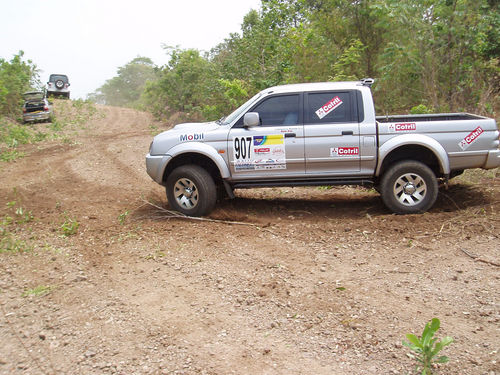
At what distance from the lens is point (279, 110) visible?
6285 millimetres

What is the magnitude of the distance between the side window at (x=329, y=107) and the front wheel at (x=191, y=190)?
5.48 ft

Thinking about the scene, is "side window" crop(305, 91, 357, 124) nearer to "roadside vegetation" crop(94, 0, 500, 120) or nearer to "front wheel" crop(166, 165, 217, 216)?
"front wheel" crop(166, 165, 217, 216)

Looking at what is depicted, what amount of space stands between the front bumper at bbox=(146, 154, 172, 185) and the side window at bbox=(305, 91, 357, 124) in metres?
2.11

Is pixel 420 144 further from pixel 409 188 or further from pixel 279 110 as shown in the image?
pixel 279 110

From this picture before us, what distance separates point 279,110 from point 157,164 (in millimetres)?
1929

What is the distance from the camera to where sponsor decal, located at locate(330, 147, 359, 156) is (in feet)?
20.0

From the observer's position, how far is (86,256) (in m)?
5.29

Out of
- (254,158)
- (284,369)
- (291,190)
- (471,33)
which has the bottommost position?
(284,369)

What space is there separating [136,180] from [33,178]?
8.47 ft

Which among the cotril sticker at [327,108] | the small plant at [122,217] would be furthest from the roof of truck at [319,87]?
the small plant at [122,217]

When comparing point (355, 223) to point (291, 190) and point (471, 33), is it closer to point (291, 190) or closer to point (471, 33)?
point (291, 190)

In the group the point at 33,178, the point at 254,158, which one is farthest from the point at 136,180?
the point at 254,158

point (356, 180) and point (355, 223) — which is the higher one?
point (356, 180)

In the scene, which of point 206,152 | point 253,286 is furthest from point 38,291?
point 206,152
